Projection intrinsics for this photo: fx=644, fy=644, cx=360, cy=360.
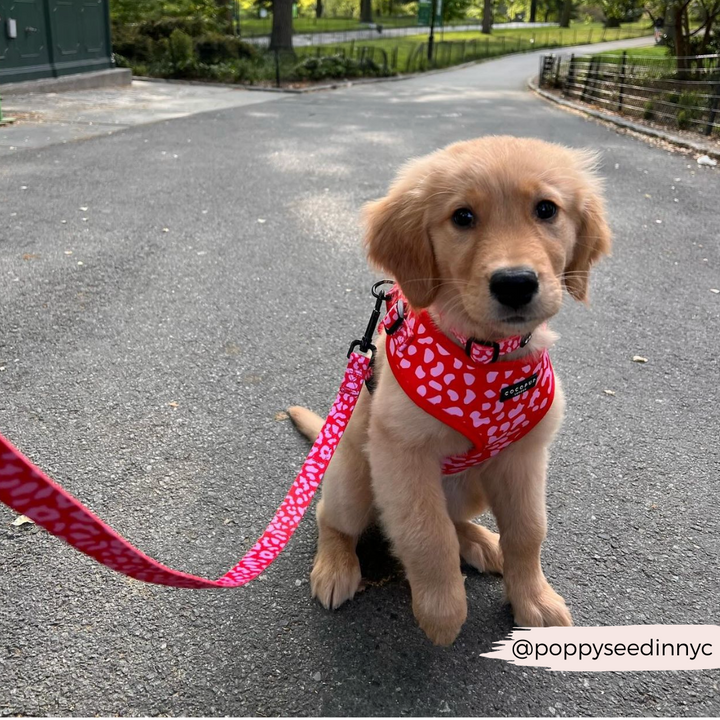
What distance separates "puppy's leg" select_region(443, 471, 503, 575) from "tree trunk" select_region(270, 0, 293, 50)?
27220 millimetres

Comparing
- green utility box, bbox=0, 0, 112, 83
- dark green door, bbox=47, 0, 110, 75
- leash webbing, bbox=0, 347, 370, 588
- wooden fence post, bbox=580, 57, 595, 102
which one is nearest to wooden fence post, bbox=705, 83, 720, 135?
wooden fence post, bbox=580, 57, 595, 102

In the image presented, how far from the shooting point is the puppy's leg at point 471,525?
2283 millimetres

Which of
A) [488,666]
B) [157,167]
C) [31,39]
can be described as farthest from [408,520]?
[31,39]

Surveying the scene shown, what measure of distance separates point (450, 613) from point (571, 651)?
0.43 metres

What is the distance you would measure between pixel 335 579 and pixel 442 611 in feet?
1.43

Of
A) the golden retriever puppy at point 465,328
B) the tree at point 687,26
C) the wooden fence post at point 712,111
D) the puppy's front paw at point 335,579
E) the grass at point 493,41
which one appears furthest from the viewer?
the grass at point 493,41

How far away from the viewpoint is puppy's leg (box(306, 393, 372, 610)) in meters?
2.23

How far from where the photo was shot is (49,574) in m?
2.28

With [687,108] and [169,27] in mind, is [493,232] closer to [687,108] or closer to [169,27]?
[687,108]

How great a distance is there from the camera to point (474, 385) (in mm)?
1941

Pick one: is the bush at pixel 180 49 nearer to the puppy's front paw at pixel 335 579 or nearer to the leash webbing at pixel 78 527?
the puppy's front paw at pixel 335 579

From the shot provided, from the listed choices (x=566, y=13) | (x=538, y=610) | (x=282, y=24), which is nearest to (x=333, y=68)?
(x=282, y=24)

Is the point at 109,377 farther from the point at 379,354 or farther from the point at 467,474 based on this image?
the point at 467,474

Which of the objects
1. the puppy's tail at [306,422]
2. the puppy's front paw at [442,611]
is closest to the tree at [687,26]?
the puppy's tail at [306,422]
